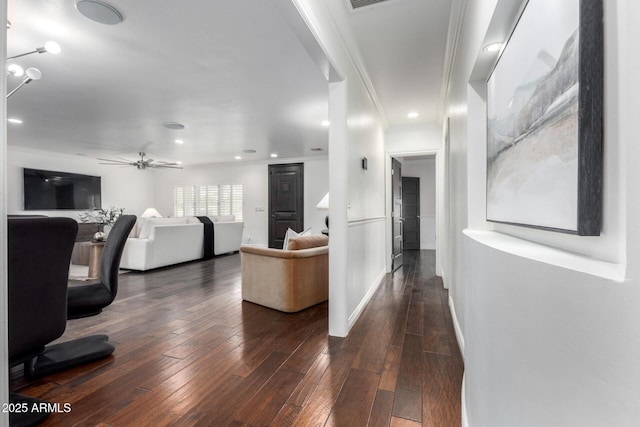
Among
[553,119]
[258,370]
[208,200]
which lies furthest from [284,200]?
[553,119]

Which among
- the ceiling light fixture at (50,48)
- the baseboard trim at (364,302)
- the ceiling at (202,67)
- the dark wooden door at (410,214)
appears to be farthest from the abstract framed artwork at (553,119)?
the dark wooden door at (410,214)

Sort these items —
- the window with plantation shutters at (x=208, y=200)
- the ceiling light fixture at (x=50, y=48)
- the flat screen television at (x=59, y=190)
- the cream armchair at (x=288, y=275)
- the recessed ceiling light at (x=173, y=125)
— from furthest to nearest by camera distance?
the window with plantation shutters at (x=208, y=200), the flat screen television at (x=59, y=190), the recessed ceiling light at (x=173, y=125), the cream armchair at (x=288, y=275), the ceiling light fixture at (x=50, y=48)

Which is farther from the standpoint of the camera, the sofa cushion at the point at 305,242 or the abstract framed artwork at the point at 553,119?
the sofa cushion at the point at 305,242

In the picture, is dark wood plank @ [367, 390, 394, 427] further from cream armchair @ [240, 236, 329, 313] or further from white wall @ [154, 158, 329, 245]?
white wall @ [154, 158, 329, 245]

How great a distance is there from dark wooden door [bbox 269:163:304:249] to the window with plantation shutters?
1115 millimetres

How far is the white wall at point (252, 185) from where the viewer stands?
26.1 ft

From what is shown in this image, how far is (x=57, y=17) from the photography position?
2.19 metres

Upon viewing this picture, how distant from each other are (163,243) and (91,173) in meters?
4.55

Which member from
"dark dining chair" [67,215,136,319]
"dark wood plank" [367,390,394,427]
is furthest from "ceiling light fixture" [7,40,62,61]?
"dark wood plank" [367,390,394,427]

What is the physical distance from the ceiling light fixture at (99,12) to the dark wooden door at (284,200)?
599 cm

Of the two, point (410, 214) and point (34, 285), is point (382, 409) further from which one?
point (410, 214)

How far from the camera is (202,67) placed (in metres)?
2.98

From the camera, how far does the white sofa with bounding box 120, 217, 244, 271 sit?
495 centimetres

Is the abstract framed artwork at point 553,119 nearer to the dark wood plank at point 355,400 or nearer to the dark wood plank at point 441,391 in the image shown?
the dark wood plank at point 441,391
